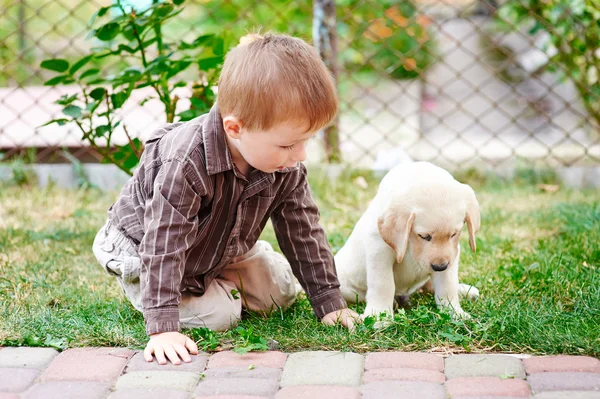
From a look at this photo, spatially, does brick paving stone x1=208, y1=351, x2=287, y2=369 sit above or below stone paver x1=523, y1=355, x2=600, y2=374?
above

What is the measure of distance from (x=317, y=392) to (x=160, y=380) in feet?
1.37

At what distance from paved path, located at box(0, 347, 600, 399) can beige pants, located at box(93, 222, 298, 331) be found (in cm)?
31

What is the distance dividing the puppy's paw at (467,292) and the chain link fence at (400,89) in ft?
5.79

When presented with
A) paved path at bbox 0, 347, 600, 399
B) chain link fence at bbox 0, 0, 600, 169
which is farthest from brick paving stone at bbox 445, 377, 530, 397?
chain link fence at bbox 0, 0, 600, 169

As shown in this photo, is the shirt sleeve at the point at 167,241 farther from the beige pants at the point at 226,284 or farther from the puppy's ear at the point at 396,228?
the puppy's ear at the point at 396,228

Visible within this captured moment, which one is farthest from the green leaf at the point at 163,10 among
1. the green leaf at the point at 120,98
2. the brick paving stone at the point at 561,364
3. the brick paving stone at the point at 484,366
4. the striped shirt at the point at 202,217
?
the brick paving stone at the point at 561,364

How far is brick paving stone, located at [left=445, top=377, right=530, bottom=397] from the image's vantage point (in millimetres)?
1941

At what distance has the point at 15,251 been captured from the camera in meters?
3.31

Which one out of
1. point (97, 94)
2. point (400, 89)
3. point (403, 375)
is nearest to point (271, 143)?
point (403, 375)

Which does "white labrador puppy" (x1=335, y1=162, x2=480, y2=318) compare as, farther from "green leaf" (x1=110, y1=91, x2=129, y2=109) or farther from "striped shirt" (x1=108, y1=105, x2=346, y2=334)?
"green leaf" (x1=110, y1=91, x2=129, y2=109)

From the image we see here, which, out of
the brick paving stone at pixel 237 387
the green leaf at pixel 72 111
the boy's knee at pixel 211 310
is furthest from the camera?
the green leaf at pixel 72 111

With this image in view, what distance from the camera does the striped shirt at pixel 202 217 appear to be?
229 centimetres

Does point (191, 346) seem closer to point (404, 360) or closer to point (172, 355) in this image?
point (172, 355)

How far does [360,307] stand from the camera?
270cm
